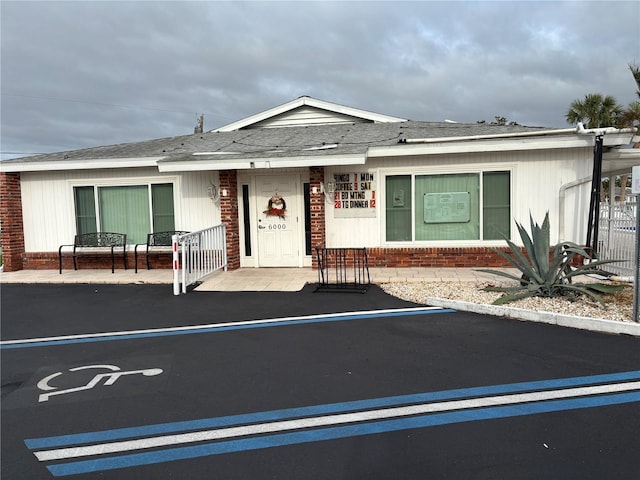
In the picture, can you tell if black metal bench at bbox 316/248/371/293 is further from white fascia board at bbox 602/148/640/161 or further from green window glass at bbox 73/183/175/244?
white fascia board at bbox 602/148/640/161

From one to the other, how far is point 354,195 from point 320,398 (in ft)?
23.6

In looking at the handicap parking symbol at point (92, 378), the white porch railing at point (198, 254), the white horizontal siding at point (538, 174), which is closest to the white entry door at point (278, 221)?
the white porch railing at point (198, 254)

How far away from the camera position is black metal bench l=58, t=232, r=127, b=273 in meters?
11.6

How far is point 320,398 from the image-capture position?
414 centimetres

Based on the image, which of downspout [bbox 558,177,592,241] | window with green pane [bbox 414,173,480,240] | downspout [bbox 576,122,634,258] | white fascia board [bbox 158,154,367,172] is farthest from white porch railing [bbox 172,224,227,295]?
downspout [bbox 576,122,634,258]

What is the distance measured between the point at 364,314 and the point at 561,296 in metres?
3.11

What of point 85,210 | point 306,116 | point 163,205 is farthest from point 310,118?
point 85,210

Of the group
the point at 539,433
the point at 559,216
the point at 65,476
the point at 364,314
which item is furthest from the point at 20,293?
the point at 559,216

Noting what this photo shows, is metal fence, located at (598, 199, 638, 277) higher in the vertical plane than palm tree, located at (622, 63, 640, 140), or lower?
lower

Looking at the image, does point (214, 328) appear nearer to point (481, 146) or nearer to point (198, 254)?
point (198, 254)

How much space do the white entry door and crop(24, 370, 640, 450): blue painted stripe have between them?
7.42 metres

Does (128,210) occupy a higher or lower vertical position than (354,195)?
lower

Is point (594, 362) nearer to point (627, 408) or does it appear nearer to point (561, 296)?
point (627, 408)

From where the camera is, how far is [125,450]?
3355 mm
